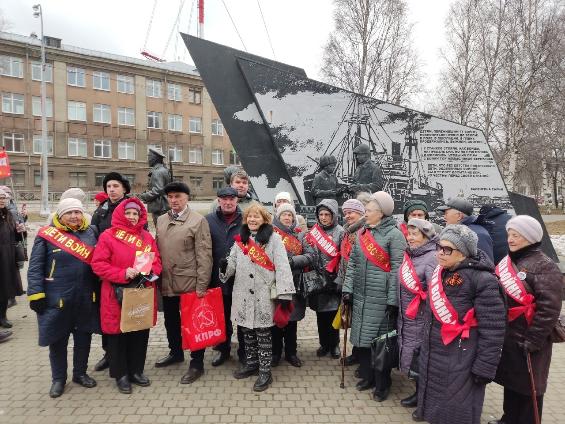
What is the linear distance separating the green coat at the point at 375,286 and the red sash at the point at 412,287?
0.21 metres

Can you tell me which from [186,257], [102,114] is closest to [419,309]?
[186,257]

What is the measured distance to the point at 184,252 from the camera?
3627 mm

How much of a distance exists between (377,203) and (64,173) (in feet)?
113

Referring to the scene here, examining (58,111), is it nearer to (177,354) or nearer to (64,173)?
(64,173)

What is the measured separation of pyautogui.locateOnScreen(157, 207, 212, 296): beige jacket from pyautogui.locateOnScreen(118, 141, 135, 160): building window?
3460 cm

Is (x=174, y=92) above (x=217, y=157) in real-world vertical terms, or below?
above

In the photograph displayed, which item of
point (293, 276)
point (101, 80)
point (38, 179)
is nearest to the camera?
point (293, 276)

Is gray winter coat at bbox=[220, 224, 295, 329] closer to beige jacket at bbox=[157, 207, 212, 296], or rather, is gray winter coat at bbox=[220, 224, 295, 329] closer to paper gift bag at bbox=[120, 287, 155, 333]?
beige jacket at bbox=[157, 207, 212, 296]

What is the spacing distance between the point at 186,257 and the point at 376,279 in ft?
5.40

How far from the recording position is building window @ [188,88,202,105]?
1529 inches

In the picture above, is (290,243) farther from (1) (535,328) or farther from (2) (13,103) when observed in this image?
(2) (13,103)

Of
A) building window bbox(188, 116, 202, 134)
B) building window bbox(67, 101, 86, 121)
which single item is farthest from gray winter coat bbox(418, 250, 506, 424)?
building window bbox(188, 116, 202, 134)

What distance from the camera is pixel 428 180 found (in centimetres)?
696

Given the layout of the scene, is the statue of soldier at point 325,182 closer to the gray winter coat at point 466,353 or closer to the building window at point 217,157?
the gray winter coat at point 466,353
